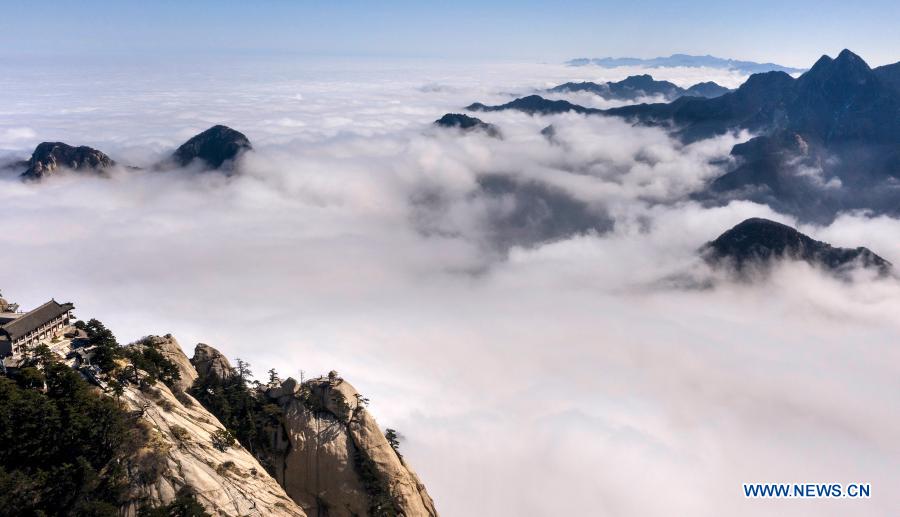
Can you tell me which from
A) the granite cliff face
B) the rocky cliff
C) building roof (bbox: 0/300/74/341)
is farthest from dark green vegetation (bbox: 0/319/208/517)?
the rocky cliff

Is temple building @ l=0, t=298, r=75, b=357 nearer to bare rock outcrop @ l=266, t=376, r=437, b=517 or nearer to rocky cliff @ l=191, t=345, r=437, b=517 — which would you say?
rocky cliff @ l=191, t=345, r=437, b=517

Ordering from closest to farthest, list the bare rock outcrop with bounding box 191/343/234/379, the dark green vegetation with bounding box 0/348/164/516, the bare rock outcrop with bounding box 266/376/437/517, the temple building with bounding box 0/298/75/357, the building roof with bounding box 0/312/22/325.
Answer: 1. the dark green vegetation with bounding box 0/348/164/516
2. the temple building with bounding box 0/298/75/357
3. the bare rock outcrop with bounding box 266/376/437/517
4. the building roof with bounding box 0/312/22/325
5. the bare rock outcrop with bounding box 191/343/234/379

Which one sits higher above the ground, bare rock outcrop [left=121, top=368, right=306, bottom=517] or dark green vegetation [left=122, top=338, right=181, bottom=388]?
dark green vegetation [left=122, top=338, right=181, bottom=388]

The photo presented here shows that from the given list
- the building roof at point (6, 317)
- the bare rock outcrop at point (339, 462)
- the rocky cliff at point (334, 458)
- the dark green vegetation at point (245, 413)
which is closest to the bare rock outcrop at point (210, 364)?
the dark green vegetation at point (245, 413)

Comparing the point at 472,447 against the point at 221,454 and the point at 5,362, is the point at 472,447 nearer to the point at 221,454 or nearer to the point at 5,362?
the point at 221,454

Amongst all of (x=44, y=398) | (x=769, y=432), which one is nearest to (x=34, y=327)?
(x=44, y=398)

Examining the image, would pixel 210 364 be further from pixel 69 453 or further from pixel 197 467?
pixel 69 453

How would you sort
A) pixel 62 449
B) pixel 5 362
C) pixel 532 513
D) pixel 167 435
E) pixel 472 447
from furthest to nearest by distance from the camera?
pixel 472 447
pixel 532 513
pixel 5 362
pixel 167 435
pixel 62 449
